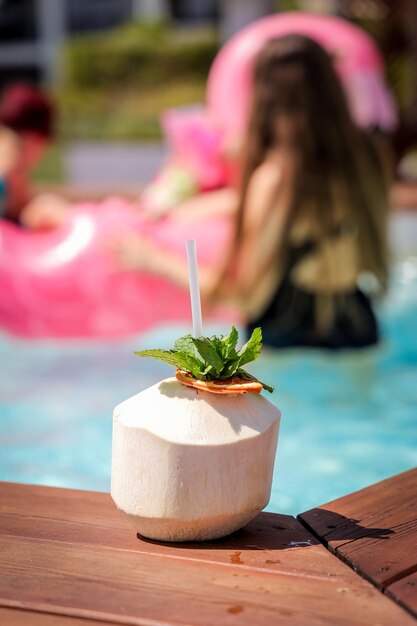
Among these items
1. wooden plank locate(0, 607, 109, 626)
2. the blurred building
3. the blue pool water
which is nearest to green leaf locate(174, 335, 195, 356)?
wooden plank locate(0, 607, 109, 626)

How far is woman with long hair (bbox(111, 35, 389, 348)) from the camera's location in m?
3.30

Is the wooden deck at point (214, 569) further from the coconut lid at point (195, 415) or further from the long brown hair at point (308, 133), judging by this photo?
the long brown hair at point (308, 133)

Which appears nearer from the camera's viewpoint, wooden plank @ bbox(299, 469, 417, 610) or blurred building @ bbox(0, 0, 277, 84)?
wooden plank @ bbox(299, 469, 417, 610)

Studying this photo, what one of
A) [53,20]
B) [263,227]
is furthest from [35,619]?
[53,20]

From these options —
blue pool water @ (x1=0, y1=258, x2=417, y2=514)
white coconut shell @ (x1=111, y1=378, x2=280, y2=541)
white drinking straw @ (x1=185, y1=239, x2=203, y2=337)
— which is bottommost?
blue pool water @ (x1=0, y1=258, x2=417, y2=514)

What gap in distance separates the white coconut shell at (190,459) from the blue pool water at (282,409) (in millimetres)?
1246

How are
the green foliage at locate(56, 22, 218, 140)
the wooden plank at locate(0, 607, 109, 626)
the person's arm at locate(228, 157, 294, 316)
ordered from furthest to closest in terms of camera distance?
the green foliage at locate(56, 22, 218, 140) < the person's arm at locate(228, 157, 294, 316) < the wooden plank at locate(0, 607, 109, 626)

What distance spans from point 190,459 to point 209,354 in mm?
150

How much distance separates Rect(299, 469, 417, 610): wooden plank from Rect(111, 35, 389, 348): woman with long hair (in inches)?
71.4

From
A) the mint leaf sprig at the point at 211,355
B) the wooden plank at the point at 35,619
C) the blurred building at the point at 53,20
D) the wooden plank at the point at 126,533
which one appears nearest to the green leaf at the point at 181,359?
the mint leaf sprig at the point at 211,355

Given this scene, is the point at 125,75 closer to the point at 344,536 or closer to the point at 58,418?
the point at 58,418

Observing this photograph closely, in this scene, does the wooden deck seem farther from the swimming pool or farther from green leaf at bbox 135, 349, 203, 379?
the swimming pool

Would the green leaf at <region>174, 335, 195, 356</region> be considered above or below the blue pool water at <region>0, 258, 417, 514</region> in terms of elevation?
above

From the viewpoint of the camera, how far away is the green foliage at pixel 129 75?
39.8ft
